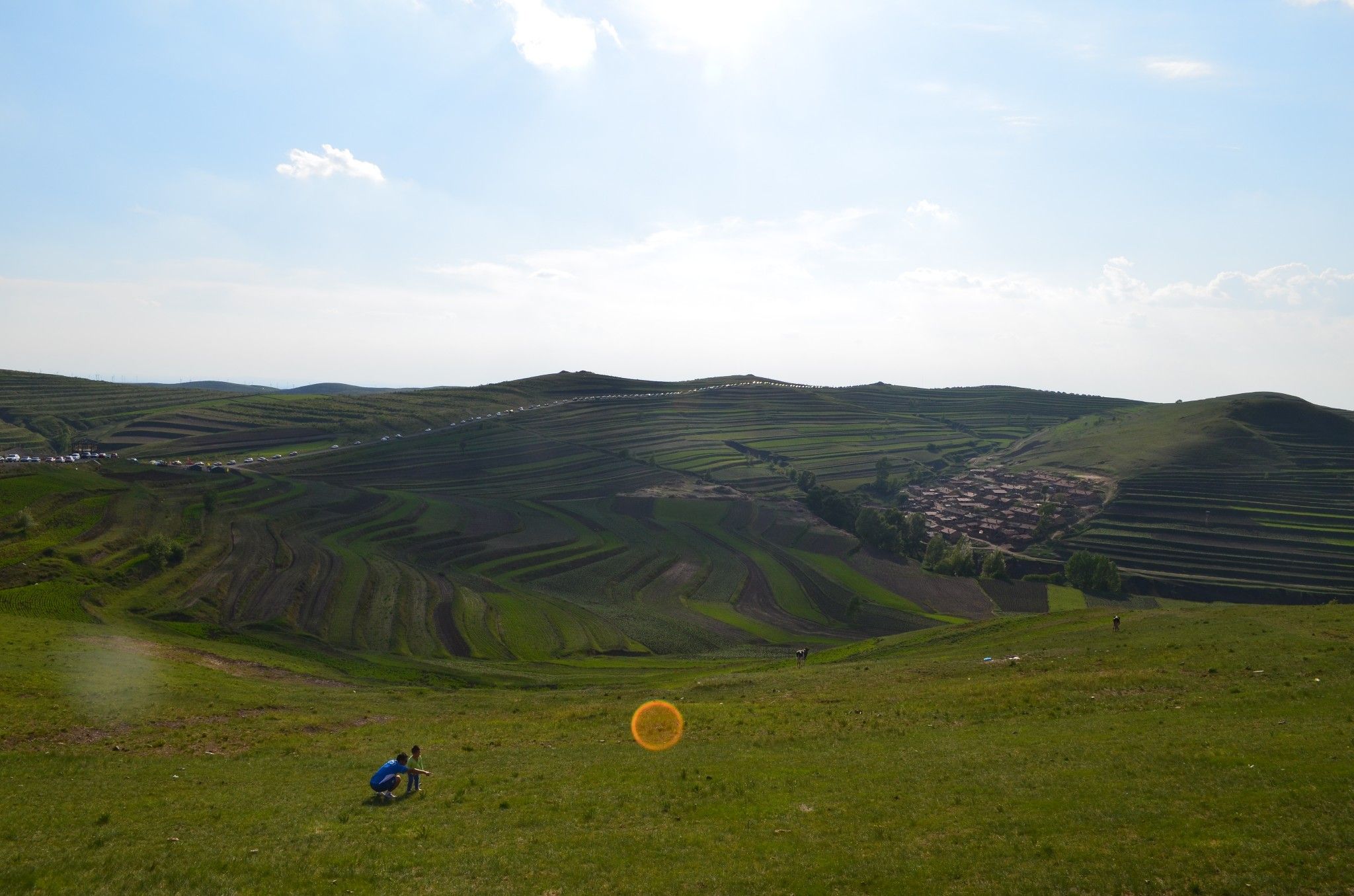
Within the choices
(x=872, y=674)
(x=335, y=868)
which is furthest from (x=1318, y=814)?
(x=872, y=674)

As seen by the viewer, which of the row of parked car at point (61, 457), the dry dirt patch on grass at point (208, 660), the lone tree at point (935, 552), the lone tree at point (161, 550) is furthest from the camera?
the row of parked car at point (61, 457)

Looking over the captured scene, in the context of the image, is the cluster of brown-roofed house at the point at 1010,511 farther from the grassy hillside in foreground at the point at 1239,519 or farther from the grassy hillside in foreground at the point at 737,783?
the grassy hillside in foreground at the point at 737,783

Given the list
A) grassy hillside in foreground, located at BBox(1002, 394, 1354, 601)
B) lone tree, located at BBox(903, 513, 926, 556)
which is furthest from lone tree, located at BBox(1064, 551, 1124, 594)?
lone tree, located at BBox(903, 513, 926, 556)

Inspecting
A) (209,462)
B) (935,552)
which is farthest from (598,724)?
(209,462)

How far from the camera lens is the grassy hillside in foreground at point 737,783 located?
20.0 meters

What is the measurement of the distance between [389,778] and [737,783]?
42.0ft

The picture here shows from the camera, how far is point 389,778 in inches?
1084

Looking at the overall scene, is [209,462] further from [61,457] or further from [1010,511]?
[1010,511]

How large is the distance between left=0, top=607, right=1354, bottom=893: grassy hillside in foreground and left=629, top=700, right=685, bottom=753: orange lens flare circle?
1.03 m

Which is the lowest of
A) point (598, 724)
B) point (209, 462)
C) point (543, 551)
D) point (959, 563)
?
point (959, 563)

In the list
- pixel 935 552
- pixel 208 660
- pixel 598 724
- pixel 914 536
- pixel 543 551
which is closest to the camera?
pixel 598 724

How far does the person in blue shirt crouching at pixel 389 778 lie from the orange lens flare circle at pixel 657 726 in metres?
11.9

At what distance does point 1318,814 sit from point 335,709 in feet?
161

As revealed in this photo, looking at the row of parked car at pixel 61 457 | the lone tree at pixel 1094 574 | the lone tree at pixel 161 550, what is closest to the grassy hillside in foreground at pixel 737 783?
the lone tree at pixel 161 550
